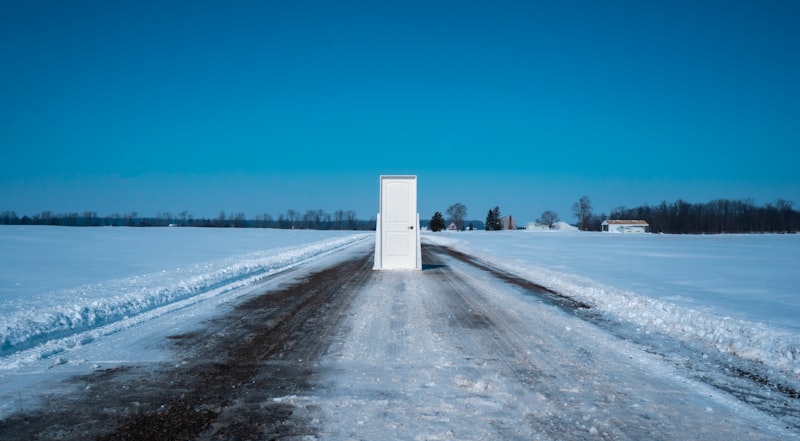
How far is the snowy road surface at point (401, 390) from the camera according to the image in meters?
3.20

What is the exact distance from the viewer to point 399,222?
51.6ft

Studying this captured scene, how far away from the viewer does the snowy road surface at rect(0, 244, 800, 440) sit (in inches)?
126

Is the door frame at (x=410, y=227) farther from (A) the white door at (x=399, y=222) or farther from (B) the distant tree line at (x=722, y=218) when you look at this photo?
→ (B) the distant tree line at (x=722, y=218)

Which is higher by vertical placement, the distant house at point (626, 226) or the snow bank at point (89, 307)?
the distant house at point (626, 226)

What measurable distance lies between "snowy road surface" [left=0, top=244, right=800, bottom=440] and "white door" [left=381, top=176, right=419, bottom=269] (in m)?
8.65

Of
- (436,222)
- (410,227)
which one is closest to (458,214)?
(436,222)

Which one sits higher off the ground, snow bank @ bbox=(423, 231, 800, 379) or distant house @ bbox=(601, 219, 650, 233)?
Result: distant house @ bbox=(601, 219, 650, 233)

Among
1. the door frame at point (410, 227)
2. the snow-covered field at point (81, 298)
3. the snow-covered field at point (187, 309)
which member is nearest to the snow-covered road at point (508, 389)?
the snow-covered field at point (187, 309)

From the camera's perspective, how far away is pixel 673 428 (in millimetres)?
3268

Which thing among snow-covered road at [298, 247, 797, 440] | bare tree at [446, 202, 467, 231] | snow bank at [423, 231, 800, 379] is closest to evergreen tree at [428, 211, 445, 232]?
bare tree at [446, 202, 467, 231]

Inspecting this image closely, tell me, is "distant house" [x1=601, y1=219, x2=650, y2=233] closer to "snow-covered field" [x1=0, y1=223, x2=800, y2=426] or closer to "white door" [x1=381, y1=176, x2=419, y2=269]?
"snow-covered field" [x1=0, y1=223, x2=800, y2=426]

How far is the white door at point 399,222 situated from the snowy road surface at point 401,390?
8.65 meters

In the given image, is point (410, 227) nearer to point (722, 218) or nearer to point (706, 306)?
point (706, 306)

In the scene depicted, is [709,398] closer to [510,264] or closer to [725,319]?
[725,319]
